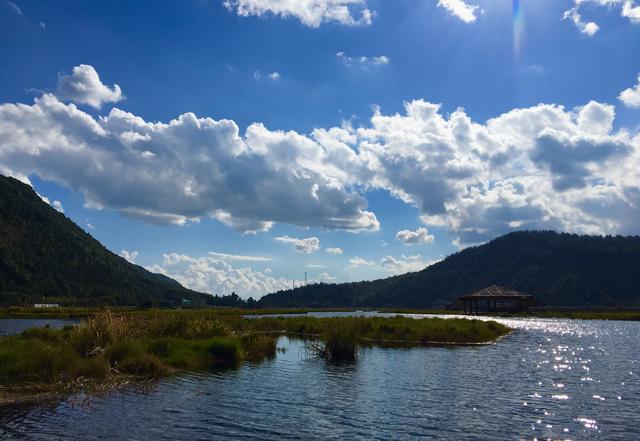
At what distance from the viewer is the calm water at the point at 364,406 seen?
18000 millimetres

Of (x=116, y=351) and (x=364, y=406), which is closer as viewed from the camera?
(x=364, y=406)

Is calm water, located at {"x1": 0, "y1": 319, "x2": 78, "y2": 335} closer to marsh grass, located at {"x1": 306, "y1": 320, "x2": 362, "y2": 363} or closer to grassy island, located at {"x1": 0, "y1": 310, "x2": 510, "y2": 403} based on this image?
grassy island, located at {"x1": 0, "y1": 310, "x2": 510, "y2": 403}

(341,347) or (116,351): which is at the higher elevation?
(116,351)

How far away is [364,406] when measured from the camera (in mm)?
22078

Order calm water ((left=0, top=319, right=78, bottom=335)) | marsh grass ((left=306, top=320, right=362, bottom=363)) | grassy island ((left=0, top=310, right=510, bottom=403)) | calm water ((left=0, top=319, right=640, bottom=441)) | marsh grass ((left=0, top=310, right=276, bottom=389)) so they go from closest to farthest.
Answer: calm water ((left=0, top=319, right=640, bottom=441)), grassy island ((left=0, top=310, right=510, bottom=403)), marsh grass ((left=0, top=310, right=276, bottom=389)), marsh grass ((left=306, top=320, right=362, bottom=363)), calm water ((left=0, top=319, right=78, bottom=335))

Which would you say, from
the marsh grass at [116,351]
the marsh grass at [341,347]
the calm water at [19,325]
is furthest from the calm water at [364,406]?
the calm water at [19,325]

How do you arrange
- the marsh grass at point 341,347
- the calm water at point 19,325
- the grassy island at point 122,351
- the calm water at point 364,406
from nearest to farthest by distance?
the calm water at point 364,406 → the grassy island at point 122,351 → the marsh grass at point 341,347 → the calm water at point 19,325

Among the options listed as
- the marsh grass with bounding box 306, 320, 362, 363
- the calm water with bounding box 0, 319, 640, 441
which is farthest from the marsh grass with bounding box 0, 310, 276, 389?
the marsh grass with bounding box 306, 320, 362, 363

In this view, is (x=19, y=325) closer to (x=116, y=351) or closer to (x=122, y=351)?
(x=116, y=351)

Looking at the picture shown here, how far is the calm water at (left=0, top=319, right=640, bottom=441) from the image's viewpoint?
18000 mm

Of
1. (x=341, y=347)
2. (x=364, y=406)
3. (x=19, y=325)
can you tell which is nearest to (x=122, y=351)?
(x=341, y=347)

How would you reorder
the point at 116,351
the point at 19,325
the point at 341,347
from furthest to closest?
the point at 19,325 < the point at 341,347 < the point at 116,351

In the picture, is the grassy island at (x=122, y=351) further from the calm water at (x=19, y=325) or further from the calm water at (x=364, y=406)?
the calm water at (x=19, y=325)

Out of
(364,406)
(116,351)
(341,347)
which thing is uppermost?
(116,351)
